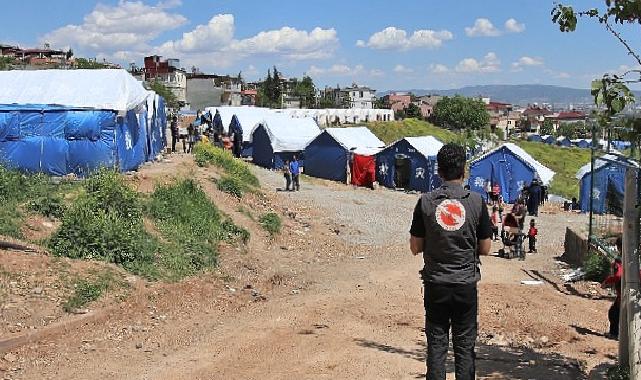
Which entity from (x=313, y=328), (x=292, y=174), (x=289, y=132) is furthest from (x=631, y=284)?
(x=289, y=132)

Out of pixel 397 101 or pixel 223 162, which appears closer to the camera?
pixel 223 162

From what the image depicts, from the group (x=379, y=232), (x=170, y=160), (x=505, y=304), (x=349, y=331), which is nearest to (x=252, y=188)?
(x=170, y=160)

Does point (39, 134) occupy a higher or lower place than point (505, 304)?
higher

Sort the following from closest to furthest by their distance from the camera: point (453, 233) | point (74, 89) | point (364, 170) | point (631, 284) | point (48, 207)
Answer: point (453, 233)
point (631, 284)
point (48, 207)
point (74, 89)
point (364, 170)

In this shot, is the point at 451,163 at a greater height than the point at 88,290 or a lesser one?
greater

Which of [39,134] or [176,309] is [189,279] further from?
[39,134]

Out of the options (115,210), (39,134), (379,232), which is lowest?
(379,232)

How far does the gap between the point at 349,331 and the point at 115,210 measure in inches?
259

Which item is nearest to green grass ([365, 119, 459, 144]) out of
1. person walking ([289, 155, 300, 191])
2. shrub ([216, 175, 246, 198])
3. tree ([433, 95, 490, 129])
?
tree ([433, 95, 490, 129])

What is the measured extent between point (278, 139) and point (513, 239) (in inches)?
757

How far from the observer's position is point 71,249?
11.1 m

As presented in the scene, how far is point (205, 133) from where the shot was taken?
4212 centimetres

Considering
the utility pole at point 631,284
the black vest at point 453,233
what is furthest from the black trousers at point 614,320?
the black vest at point 453,233

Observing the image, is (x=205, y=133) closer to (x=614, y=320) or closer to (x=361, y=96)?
(x=614, y=320)
